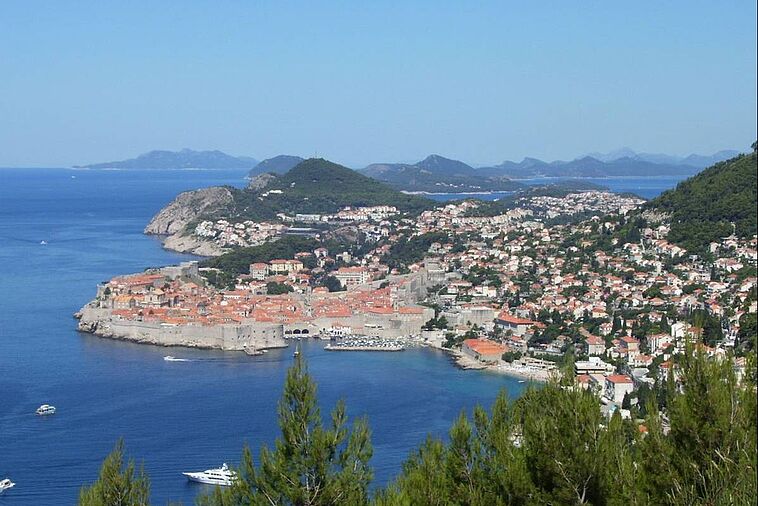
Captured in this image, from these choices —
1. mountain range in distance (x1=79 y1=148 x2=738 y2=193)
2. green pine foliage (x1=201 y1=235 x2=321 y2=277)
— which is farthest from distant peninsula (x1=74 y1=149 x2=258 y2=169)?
green pine foliage (x1=201 y1=235 x2=321 y2=277)

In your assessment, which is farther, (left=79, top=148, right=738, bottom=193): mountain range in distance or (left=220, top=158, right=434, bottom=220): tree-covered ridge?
(left=79, top=148, right=738, bottom=193): mountain range in distance

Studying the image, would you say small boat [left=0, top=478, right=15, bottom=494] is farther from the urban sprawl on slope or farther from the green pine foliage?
the green pine foliage

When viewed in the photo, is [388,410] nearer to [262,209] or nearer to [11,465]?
[11,465]

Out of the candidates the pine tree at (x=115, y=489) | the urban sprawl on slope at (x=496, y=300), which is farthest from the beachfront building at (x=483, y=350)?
the pine tree at (x=115, y=489)

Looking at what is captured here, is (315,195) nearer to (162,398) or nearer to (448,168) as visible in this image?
(162,398)

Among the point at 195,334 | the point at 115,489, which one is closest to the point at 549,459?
the point at 115,489

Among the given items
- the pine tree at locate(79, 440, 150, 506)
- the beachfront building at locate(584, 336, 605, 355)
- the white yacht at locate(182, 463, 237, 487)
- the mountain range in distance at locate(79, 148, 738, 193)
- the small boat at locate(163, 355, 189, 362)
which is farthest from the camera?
the mountain range in distance at locate(79, 148, 738, 193)
